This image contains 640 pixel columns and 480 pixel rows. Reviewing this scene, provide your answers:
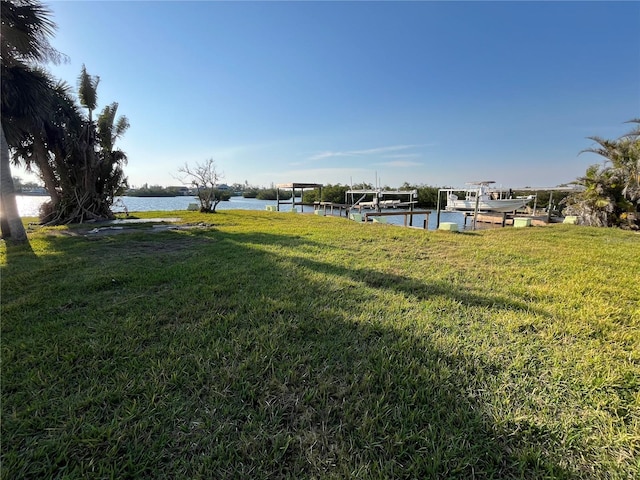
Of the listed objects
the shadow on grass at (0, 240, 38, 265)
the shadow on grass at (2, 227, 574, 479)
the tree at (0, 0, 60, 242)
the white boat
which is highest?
the tree at (0, 0, 60, 242)

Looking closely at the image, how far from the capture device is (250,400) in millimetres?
1461

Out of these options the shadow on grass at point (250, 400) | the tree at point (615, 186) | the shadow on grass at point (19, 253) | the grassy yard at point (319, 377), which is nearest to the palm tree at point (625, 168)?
the tree at point (615, 186)

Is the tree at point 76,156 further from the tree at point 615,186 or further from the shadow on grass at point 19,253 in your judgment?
the tree at point 615,186

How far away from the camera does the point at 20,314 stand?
7.73ft

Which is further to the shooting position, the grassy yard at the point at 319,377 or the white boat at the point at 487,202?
the white boat at the point at 487,202

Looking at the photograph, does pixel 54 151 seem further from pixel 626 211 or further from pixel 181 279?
pixel 626 211

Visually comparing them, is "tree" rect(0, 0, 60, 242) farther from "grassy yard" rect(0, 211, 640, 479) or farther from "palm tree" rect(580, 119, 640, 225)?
"palm tree" rect(580, 119, 640, 225)

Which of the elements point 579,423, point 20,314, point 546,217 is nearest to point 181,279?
point 20,314

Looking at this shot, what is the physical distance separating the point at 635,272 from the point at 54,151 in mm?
14907

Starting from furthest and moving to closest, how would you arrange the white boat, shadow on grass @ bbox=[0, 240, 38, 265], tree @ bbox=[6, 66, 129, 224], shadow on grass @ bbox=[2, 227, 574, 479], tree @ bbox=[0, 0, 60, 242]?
the white boat < tree @ bbox=[6, 66, 129, 224] < tree @ bbox=[0, 0, 60, 242] < shadow on grass @ bbox=[0, 240, 38, 265] < shadow on grass @ bbox=[2, 227, 574, 479]

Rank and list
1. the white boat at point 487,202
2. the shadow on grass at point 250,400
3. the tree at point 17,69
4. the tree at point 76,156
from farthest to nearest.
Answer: the white boat at point 487,202 < the tree at point 76,156 < the tree at point 17,69 < the shadow on grass at point 250,400

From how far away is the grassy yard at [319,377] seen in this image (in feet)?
3.78

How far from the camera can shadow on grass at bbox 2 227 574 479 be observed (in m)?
1.13

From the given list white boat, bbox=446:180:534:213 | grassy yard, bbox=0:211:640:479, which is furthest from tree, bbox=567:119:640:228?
grassy yard, bbox=0:211:640:479
